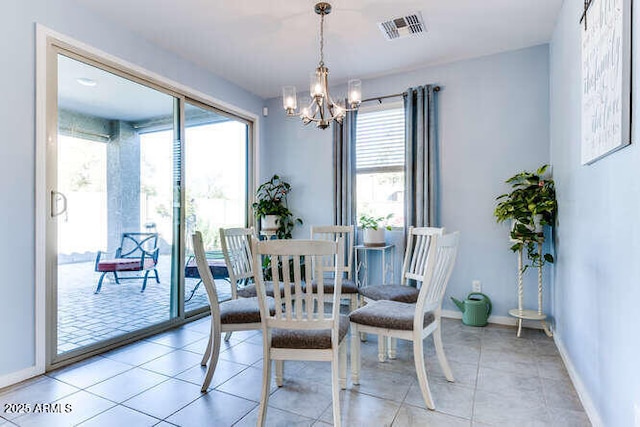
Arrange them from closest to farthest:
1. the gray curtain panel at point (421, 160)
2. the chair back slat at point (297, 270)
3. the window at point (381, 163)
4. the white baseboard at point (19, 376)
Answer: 1. the chair back slat at point (297, 270)
2. the white baseboard at point (19, 376)
3. the gray curtain panel at point (421, 160)
4. the window at point (381, 163)

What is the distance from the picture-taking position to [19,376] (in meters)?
2.30

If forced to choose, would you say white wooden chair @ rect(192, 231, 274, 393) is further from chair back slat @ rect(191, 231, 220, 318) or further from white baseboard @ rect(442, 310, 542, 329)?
white baseboard @ rect(442, 310, 542, 329)

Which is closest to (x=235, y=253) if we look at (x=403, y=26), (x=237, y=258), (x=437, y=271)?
(x=237, y=258)

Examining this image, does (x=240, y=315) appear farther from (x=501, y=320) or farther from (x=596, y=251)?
(x=501, y=320)

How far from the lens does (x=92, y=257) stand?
2.89 meters

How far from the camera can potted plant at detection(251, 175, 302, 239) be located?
14.3ft

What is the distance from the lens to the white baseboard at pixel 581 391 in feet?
5.92

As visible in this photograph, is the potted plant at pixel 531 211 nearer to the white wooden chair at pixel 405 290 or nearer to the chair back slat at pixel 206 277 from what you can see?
the white wooden chair at pixel 405 290

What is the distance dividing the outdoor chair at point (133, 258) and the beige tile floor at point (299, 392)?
0.66 metres

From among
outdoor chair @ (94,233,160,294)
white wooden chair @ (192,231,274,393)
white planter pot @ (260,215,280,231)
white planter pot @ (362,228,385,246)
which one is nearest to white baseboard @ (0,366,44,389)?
outdoor chair @ (94,233,160,294)

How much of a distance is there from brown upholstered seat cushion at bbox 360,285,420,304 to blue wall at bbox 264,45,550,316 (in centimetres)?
115

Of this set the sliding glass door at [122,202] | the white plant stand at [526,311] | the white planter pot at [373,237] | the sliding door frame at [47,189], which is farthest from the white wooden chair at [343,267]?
the sliding door frame at [47,189]

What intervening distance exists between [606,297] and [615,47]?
1.13m

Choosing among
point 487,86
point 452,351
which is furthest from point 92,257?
point 487,86
